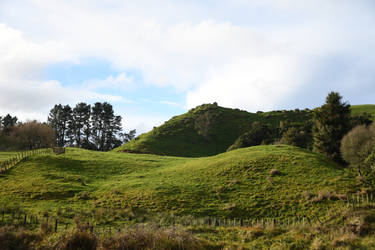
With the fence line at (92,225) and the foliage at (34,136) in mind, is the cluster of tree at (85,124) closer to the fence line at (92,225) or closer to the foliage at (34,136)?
the foliage at (34,136)

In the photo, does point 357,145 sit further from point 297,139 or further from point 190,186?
point 297,139

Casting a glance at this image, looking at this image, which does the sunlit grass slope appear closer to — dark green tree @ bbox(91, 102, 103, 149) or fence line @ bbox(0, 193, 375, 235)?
fence line @ bbox(0, 193, 375, 235)

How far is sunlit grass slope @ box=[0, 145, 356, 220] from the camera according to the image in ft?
93.8

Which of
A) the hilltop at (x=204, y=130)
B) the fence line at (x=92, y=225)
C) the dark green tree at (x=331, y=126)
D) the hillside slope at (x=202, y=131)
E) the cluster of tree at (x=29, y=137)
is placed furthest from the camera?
the hilltop at (x=204, y=130)

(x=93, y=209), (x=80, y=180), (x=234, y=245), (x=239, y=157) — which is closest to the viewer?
(x=234, y=245)

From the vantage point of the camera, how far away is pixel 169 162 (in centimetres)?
5388

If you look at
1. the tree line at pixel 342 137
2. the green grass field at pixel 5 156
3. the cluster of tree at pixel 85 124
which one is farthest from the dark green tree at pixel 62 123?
the tree line at pixel 342 137

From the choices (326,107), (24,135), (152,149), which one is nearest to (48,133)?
(24,135)

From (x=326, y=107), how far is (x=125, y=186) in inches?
1474

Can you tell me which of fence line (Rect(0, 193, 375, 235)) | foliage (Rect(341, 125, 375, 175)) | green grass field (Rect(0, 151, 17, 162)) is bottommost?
fence line (Rect(0, 193, 375, 235))

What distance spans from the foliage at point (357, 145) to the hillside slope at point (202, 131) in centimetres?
4911

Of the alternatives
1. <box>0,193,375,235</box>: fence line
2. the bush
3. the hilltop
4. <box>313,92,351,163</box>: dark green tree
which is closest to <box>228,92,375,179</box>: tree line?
<box>313,92,351,163</box>: dark green tree

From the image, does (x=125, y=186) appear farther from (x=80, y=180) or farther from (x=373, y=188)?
(x=373, y=188)

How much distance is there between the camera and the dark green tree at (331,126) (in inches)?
1939
